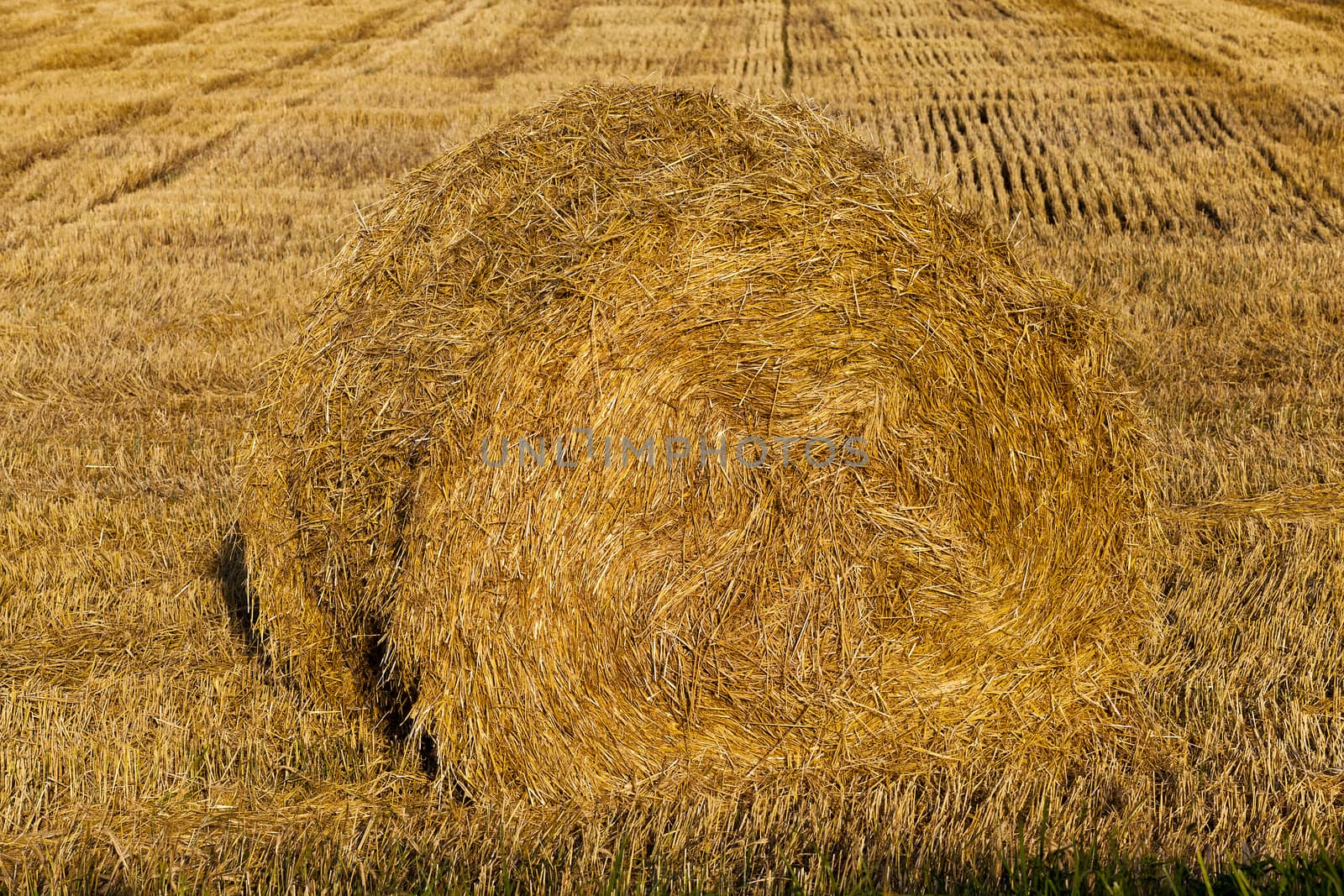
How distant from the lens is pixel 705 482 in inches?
149

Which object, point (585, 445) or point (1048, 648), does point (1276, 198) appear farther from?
point (585, 445)

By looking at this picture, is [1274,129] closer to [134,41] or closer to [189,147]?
[189,147]

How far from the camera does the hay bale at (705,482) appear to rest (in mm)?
3590

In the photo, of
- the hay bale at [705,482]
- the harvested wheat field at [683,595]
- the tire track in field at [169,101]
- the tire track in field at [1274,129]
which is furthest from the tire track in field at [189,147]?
the tire track in field at [1274,129]

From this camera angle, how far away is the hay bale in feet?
11.8

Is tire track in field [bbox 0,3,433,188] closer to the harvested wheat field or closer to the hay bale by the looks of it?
the harvested wheat field

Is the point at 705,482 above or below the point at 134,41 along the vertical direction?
above

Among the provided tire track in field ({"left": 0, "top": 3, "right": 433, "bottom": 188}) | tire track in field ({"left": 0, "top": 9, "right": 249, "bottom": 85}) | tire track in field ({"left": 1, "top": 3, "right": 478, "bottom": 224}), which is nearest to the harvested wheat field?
tire track in field ({"left": 1, "top": 3, "right": 478, "bottom": 224})

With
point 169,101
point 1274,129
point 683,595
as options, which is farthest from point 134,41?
point 683,595

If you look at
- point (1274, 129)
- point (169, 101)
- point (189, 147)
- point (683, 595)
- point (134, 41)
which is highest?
point (683, 595)

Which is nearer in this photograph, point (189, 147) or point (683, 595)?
point (683, 595)

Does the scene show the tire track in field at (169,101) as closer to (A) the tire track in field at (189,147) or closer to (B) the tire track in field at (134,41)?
(A) the tire track in field at (189,147)

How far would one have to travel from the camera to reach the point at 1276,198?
1120 centimetres

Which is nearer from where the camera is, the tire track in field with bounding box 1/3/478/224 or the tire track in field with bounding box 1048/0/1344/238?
the tire track in field with bounding box 1048/0/1344/238
